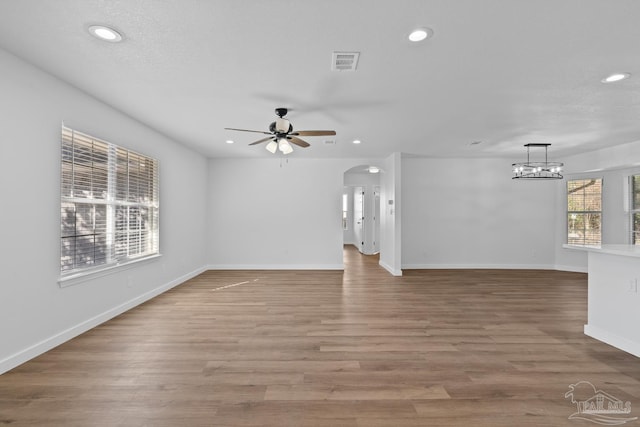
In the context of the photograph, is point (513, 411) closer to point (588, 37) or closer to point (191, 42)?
point (588, 37)

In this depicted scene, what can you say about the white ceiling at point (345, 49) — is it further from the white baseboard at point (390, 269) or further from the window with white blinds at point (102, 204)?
the white baseboard at point (390, 269)

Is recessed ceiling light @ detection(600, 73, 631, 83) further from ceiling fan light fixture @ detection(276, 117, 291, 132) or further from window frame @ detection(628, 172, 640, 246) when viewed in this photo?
window frame @ detection(628, 172, 640, 246)

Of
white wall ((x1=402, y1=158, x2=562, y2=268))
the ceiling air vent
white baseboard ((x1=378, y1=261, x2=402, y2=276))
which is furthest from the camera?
white wall ((x1=402, y1=158, x2=562, y2=268))

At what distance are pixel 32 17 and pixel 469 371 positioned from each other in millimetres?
4191

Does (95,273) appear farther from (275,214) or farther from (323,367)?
(275,214)

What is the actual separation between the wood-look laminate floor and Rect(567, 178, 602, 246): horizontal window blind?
324 cm

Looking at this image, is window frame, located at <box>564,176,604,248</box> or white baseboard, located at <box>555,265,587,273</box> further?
white baseboard, located at <box>555,265,587,273</box>

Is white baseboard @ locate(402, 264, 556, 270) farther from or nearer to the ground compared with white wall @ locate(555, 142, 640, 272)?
nearer to the ground

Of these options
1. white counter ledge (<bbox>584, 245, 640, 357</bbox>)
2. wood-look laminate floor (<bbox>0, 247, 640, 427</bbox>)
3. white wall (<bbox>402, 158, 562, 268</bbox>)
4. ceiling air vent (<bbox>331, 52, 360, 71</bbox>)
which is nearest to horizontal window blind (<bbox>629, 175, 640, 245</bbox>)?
white wall (<bbox>402, 158, 562, 268</bbox>)

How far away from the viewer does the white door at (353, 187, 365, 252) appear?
10.0 meters

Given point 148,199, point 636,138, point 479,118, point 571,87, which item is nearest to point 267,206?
point 148,199

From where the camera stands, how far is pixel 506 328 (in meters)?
3.23

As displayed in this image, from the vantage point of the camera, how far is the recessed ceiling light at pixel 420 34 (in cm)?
201

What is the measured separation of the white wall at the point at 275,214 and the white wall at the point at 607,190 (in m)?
4.97
